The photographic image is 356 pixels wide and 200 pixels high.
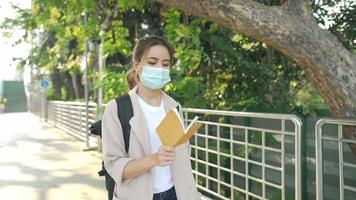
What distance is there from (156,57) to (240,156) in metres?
3.41

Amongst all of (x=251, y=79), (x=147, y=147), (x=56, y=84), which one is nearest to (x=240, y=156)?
(x=251, y=79)

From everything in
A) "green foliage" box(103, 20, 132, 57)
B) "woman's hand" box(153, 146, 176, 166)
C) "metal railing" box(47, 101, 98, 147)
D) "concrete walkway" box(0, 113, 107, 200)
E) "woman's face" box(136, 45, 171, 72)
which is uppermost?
"green foliage" box(103, 20, 132, 57)

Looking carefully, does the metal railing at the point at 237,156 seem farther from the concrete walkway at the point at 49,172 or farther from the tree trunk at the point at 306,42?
the concrete walkway at the point at 49,172

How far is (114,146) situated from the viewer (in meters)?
2.35

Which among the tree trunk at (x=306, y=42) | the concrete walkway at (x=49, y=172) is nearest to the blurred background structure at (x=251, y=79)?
the tree trunk at (x=306, y=42)

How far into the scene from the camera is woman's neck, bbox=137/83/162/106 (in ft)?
8.27

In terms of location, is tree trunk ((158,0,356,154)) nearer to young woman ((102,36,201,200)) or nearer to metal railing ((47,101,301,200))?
metal railing ((47,101,301,200))

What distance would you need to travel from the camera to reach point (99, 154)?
11.6m

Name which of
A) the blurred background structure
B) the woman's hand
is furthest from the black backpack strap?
the blurred background structure

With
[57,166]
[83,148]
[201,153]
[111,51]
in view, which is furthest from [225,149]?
[83,148]

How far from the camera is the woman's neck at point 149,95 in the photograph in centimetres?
252

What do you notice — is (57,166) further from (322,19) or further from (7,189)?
(322,19)

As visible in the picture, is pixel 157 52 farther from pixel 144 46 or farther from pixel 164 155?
pixel 164 155

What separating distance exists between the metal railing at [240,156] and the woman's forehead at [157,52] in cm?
187
